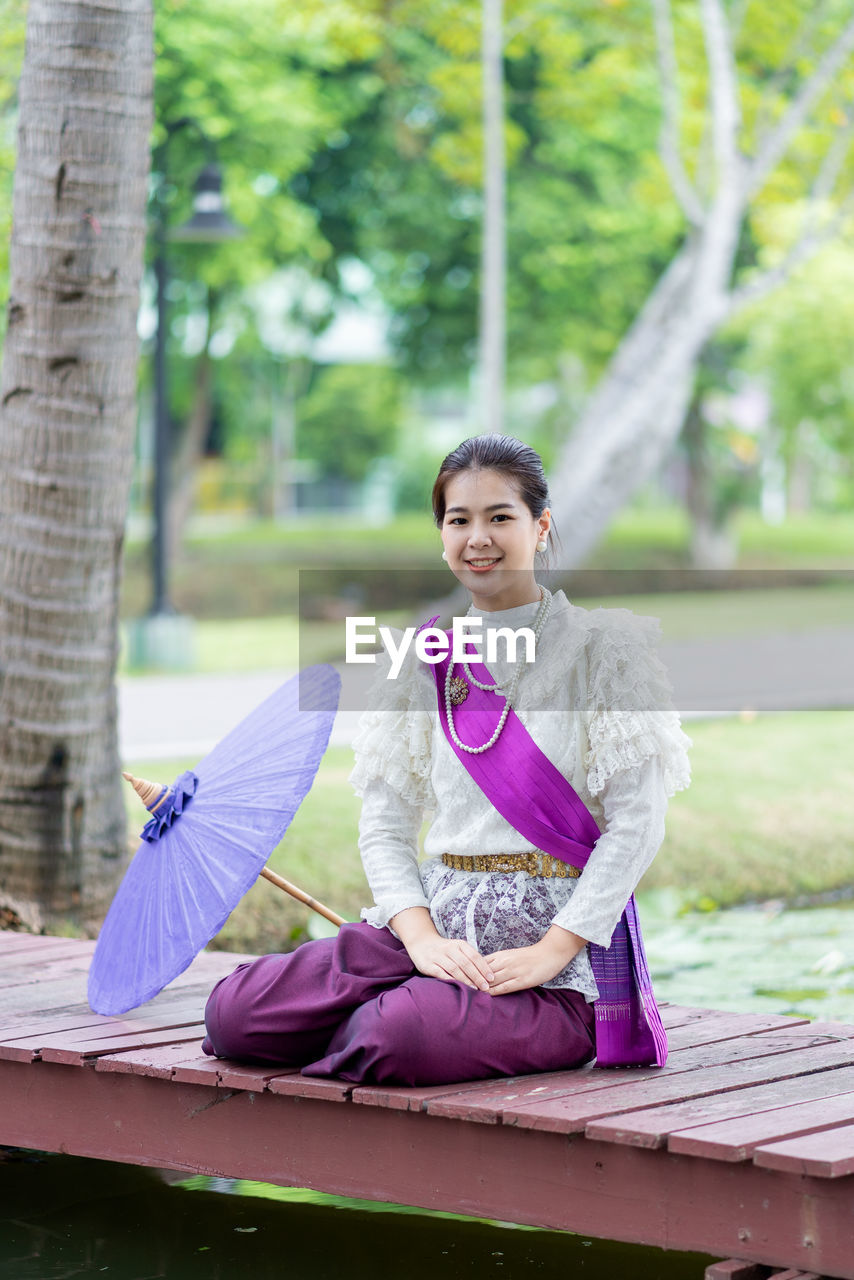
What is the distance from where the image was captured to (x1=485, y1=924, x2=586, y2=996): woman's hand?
3.39m

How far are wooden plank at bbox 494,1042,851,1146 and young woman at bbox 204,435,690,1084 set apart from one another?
14cm

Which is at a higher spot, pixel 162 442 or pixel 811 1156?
pixel 162 442

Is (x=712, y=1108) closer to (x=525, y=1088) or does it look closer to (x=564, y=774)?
(x=525, y=1088)

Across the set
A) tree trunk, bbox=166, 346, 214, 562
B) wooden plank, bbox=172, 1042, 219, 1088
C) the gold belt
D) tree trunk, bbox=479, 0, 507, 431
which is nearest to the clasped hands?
the gold belt

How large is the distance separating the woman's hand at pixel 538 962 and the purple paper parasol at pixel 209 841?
0.58 meters

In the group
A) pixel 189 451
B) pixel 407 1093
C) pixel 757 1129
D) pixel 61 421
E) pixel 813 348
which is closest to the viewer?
pixel 757 1129

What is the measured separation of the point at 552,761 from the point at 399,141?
2176 cm

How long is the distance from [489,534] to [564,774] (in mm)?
520

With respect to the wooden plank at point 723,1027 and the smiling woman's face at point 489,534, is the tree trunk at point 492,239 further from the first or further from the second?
the smiling woman's face at point 489,534

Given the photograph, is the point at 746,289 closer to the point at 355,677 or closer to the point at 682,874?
the point at 355,677

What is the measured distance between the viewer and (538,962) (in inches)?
133

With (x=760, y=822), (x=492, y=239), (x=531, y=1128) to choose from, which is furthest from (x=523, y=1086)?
(x=492, y=239)

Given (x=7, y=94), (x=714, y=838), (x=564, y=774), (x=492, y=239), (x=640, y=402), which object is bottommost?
(x=714, y=838)

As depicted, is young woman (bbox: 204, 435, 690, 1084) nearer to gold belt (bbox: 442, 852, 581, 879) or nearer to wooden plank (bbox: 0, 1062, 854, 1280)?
gold belt (bbox: 442, 852, 581, 879)
